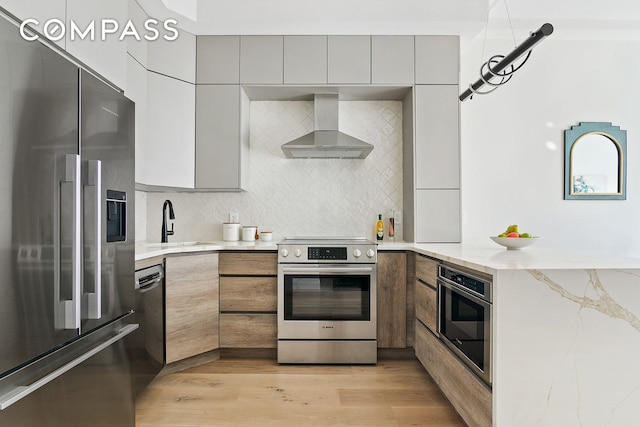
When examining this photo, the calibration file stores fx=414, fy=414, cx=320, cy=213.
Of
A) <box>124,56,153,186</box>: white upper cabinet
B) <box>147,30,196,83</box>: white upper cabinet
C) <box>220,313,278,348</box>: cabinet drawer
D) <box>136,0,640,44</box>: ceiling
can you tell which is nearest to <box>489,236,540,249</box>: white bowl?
<box>220,313,278,348</box>: cabinet drawer

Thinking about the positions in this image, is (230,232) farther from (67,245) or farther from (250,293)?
(67,245)

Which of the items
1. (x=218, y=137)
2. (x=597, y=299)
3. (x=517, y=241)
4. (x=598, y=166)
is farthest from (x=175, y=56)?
Result: (x=598, y=166)

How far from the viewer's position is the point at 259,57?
3.43 metres

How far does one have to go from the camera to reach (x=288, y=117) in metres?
3.81

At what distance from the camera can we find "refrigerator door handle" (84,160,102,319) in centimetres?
145

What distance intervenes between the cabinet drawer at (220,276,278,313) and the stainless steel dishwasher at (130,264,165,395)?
55cm

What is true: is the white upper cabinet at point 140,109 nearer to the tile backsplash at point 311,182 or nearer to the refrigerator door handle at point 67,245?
the tile backsplash at point 311,182

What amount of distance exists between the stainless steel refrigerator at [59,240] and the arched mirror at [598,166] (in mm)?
3711

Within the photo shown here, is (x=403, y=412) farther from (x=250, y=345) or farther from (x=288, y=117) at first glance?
(x=288, y=117)

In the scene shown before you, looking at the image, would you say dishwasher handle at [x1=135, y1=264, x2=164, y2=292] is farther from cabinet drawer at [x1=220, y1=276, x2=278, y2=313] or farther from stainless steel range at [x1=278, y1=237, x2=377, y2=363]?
stainless steel range at [x1=278, y1=237, x2=377, y2=363]

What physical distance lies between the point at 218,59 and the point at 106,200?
222cm

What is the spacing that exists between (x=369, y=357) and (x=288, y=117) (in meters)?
2.19

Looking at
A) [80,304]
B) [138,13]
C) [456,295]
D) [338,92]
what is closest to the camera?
[80,304]

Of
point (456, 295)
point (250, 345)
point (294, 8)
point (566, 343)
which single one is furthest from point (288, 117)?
point (566, 343)
